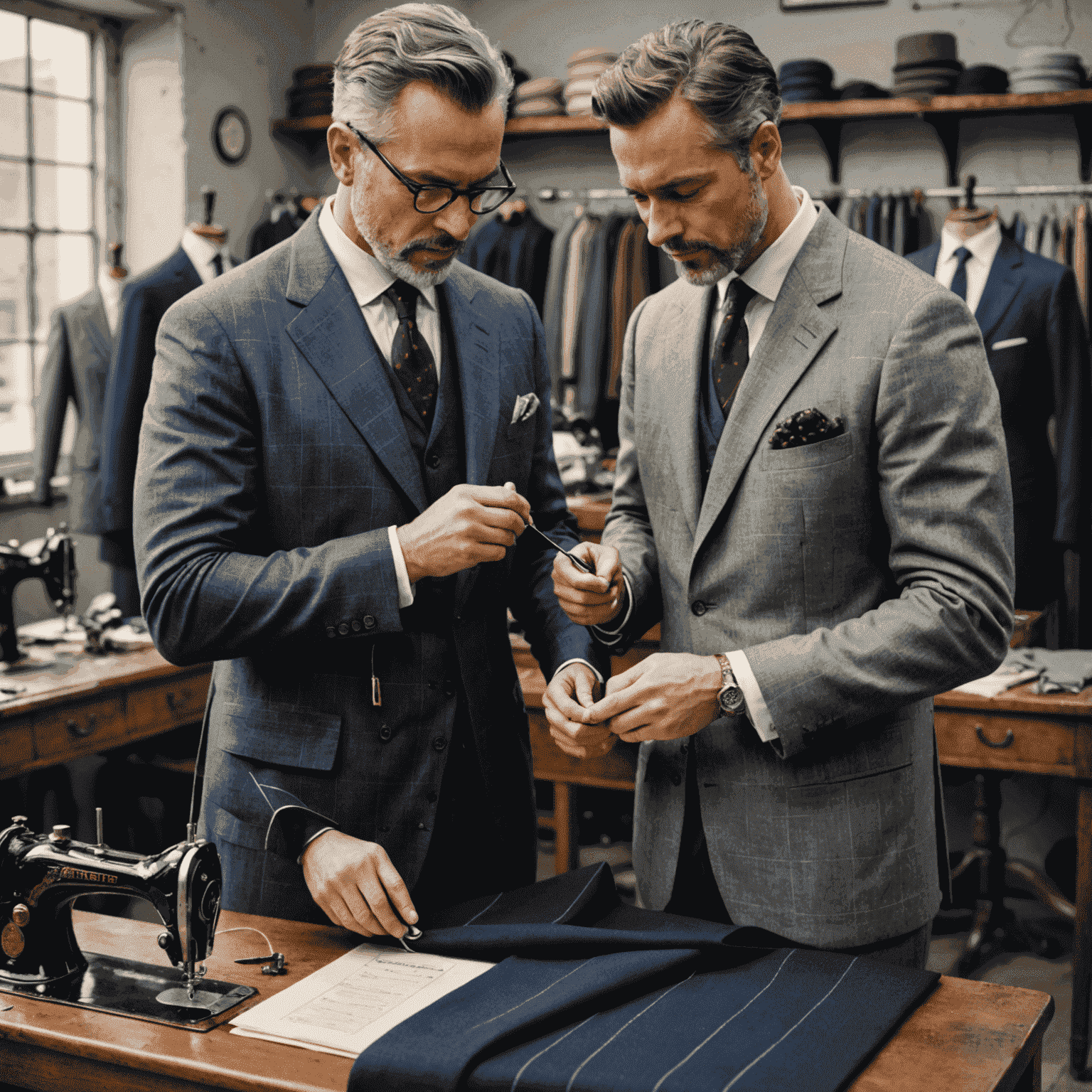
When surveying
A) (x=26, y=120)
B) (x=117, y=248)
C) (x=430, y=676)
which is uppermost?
(x=26, y=120)

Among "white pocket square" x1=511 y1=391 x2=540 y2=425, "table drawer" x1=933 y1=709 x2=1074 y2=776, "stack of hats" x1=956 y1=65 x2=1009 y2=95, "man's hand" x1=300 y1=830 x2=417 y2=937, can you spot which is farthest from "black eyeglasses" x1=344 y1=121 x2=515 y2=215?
"stack of hats" x1=956 y1=65 x2=1009 y2=95

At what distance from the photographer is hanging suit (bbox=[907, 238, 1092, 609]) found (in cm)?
416

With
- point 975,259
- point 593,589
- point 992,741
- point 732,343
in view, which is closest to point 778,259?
point 732,343

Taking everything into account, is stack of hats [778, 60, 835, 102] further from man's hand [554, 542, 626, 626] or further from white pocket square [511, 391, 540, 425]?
man's hand [554, 542, 626, 626]

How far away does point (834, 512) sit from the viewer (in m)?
1.59

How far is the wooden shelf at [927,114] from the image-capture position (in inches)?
196

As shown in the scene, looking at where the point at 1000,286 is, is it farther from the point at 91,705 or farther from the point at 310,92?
the point at 310,92

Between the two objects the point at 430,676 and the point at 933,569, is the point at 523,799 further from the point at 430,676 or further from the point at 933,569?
the point at 933,569

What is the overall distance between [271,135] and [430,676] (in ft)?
18.3

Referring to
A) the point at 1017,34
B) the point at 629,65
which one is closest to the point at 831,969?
the point at 629,65

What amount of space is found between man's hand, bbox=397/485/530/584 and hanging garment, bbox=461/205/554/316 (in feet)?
14.5

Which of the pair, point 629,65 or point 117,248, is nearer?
point 629,65

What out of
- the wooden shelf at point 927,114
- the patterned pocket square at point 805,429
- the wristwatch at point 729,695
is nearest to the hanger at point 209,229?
the wooden shelf at point 927,114

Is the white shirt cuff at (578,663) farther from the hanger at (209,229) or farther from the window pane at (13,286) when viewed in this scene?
the window pane at (13,286)
